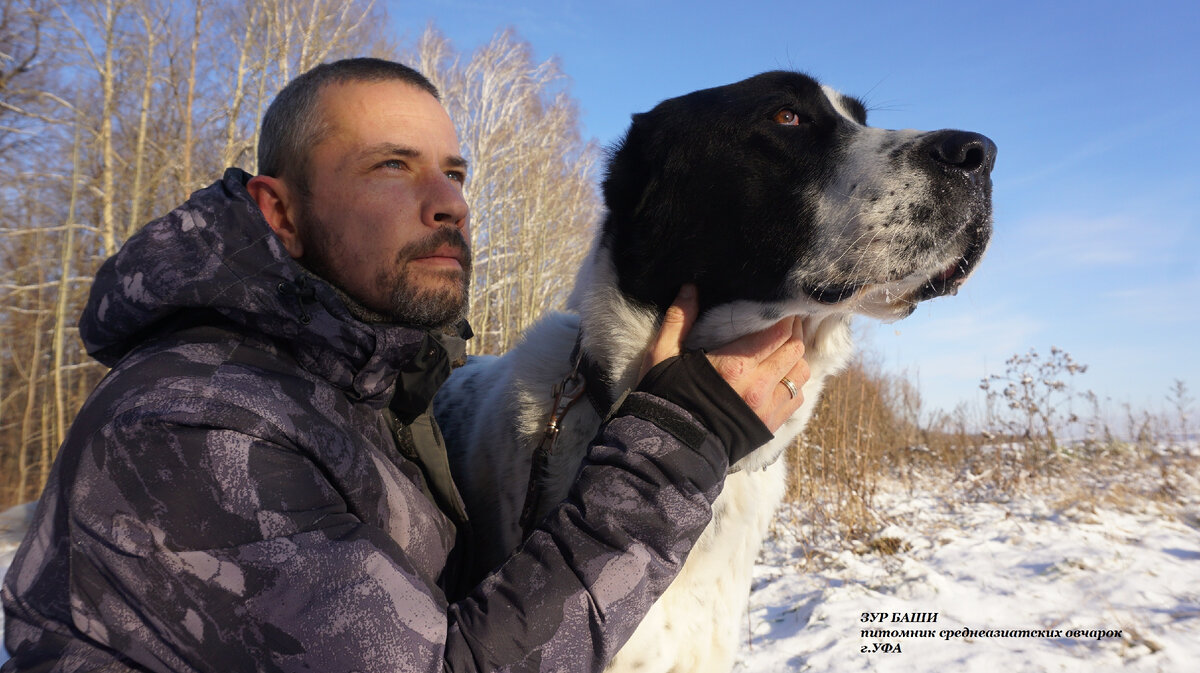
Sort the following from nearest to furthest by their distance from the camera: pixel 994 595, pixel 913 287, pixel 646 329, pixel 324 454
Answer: pixel 324 454 < pixel 913 287 < pixel 646 329 < pixel 994 595

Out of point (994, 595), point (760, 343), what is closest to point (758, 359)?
point (760, 343)

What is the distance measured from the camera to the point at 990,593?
156 inches

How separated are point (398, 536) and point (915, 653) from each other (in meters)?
2.91

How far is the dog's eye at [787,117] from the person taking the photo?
6.06 ft

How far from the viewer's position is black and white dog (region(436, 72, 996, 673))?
5.12 feet

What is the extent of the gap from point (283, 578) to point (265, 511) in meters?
0.11

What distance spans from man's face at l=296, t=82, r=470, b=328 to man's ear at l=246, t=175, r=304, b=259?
2cm

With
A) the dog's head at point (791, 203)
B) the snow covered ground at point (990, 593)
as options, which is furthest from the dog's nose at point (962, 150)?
the snow covered ground at point (990, 593)

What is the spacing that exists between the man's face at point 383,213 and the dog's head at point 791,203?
1.59ft

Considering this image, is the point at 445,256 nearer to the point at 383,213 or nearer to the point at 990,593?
the point at 383,213

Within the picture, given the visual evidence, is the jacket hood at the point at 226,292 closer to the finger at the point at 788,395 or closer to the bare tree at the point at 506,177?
the finger at the point at 788,395

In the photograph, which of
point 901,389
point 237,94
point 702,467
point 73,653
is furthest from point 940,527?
point 237,94

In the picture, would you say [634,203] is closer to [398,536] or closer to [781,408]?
[781,408]

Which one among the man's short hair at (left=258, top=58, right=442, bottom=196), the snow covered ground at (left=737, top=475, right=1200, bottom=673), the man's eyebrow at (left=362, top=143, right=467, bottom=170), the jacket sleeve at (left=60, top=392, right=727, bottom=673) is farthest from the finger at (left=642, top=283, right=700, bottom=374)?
the snow covered ground at (left=737, top=475, right=1200, bottom=673)
